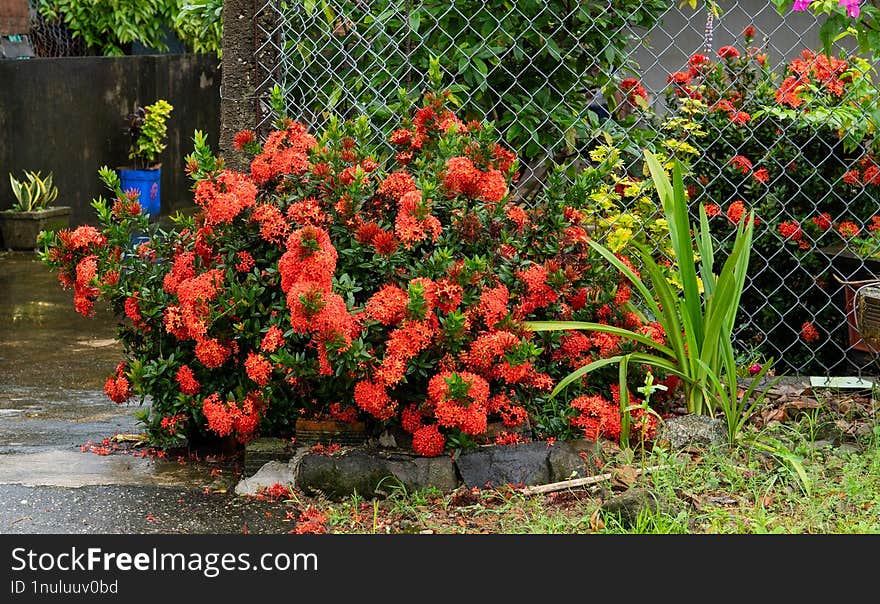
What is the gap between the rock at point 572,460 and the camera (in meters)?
3.74

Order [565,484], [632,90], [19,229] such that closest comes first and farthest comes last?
1. [565,484]
2. [632,90]
3. [19,229]

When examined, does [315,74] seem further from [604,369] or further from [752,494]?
[752,494]

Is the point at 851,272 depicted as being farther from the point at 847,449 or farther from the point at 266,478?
the point at 266,478

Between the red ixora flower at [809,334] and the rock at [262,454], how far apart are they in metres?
2.47

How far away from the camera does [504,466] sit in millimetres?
3732

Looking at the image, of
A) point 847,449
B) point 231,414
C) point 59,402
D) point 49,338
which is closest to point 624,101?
point 847,449

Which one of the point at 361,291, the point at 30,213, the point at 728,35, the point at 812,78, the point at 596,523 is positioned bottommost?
the point at 596,523

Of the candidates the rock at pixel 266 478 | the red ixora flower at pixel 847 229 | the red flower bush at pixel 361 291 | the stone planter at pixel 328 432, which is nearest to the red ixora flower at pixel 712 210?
the red ixora flower at pixel 847 229

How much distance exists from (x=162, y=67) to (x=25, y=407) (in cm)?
803

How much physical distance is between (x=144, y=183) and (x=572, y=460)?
28.3 ft

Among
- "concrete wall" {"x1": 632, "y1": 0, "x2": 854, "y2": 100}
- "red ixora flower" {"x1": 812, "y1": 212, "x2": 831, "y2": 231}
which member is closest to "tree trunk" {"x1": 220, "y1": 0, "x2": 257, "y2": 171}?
"red ixora flower" {"x1": 812, "y1": 212, "x2": 831, "y2": 231}

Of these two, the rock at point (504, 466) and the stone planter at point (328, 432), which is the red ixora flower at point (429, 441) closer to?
the rock at point (504, 466)

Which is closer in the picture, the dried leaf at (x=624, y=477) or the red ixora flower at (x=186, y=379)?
the dried leaf at (x=624, y=477)

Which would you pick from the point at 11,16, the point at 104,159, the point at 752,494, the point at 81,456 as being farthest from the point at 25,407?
the point at 104,159
